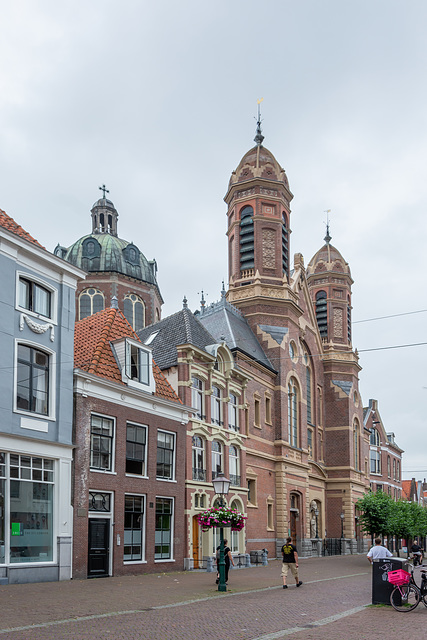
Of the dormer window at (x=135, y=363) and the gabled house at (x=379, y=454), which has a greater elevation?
the dormer window at (x=135, y=363)

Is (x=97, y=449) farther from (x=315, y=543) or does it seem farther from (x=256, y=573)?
(x=315, y=543)

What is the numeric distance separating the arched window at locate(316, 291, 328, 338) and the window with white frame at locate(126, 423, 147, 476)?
38.8m

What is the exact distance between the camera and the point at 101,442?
25.5 metres

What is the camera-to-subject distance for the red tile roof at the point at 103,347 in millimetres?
26016

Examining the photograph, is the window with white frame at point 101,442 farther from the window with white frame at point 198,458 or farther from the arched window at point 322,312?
the arched window at point 322,312

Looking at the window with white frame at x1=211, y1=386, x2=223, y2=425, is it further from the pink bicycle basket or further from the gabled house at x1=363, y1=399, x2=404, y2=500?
the gabled house at x1=363, y1=399, x2=404, y2=500

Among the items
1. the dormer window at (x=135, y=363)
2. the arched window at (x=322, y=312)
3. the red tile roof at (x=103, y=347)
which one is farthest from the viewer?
the arched window at (x=322, y=312)

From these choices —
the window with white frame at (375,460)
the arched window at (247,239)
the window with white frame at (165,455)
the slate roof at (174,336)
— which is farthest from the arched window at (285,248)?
the window with white frame at (375,460)

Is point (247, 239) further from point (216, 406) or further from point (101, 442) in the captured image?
point (101, 442)

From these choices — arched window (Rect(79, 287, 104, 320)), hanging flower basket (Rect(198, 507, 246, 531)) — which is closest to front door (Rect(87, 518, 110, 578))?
hanging flower basket (Rect(198, 507, 246, 531))

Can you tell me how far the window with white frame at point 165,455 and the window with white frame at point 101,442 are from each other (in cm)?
342

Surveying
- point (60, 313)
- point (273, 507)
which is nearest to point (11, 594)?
point (60, 313)

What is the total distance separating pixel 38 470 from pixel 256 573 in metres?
10.7

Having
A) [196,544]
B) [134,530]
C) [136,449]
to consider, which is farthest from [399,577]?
[196,544]
